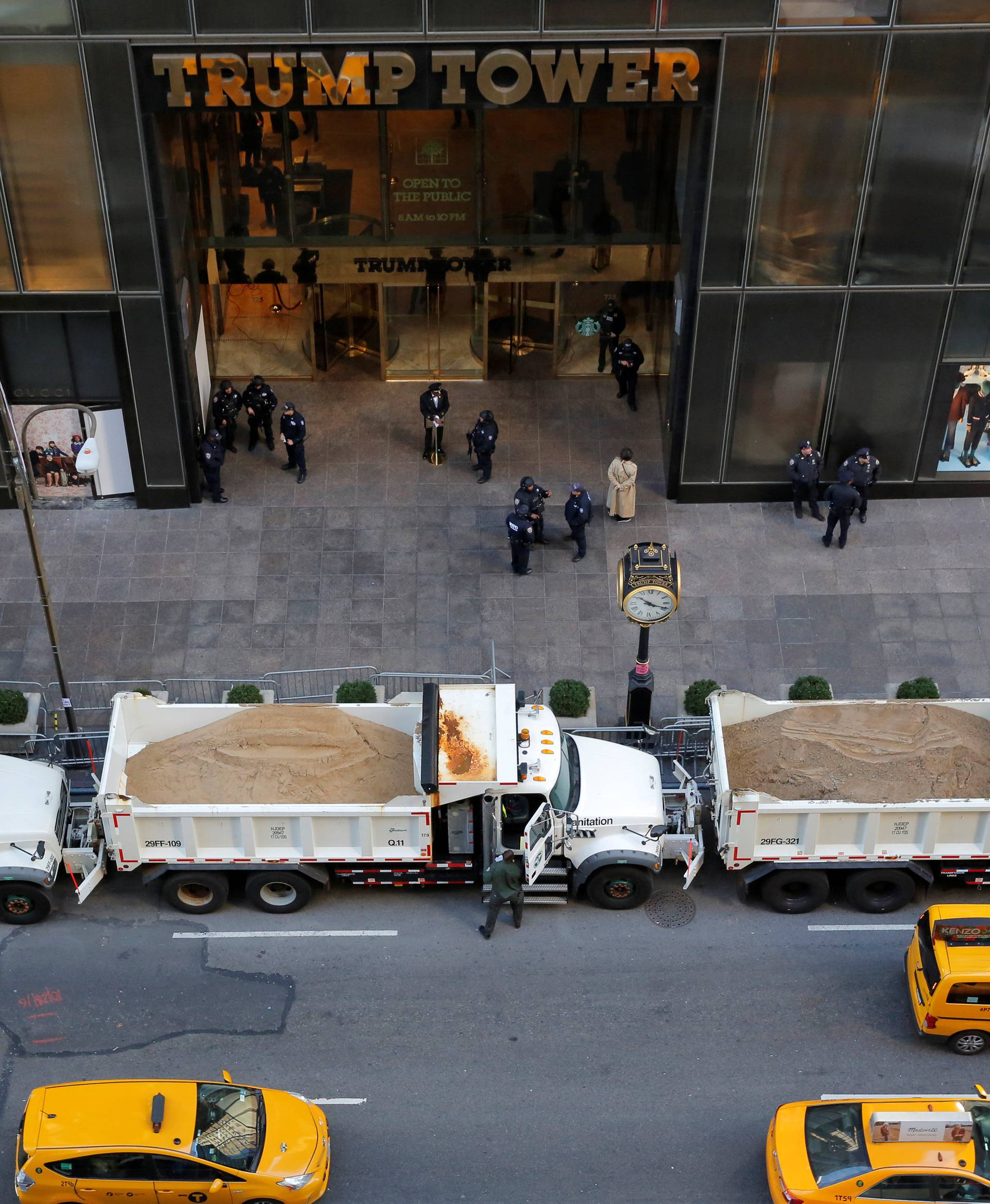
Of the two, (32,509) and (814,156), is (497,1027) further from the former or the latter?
(814,156)

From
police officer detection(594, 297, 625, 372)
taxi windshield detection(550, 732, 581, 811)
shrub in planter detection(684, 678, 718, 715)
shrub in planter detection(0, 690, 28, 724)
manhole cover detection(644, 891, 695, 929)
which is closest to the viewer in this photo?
taxi windshield detection(550, 732, 581, 811)

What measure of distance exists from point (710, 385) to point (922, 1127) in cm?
1405

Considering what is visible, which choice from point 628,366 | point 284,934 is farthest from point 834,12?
point 284,934

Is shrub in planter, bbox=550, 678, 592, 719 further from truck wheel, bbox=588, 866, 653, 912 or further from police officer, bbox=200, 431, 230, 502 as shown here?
police officer, bbox=200, 431, 230, 502

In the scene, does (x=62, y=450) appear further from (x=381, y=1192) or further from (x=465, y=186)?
(x=381, y=1192)

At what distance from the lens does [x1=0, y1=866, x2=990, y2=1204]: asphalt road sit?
1752cm

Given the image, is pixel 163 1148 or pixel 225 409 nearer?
pixel 163 1148

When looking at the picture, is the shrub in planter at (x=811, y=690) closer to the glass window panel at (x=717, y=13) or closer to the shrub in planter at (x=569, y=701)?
the shrub in planter at (x=569, y=701)

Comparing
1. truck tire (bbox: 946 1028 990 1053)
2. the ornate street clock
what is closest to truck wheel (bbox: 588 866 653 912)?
the ornate street clock

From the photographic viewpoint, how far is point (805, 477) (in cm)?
2658

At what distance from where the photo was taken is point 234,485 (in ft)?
91.8

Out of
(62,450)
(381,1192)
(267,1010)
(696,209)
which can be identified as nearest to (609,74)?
(696,209)

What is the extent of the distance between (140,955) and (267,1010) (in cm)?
199

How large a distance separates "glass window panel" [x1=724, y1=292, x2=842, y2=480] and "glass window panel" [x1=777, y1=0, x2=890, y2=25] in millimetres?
4430
